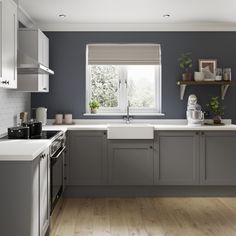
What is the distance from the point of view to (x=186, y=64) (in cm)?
564

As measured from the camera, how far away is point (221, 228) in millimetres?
3811

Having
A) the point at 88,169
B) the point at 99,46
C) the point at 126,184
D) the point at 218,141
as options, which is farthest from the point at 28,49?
the point at 218,141

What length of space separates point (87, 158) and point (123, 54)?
5.41 ft

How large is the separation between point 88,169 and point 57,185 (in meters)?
1.02

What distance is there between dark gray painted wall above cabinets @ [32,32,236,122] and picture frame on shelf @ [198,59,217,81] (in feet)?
0.30

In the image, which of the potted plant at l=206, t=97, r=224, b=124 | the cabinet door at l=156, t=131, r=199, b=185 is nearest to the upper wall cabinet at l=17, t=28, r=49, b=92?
the cabinet door at l=156, t=131, r=199, b=185

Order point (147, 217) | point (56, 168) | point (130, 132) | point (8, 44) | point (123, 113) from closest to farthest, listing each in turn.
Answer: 1. point (8, 44)
2. point (56, 168)
3. point (147, 217)
4. point (130, 132)
5. point (123, 113)

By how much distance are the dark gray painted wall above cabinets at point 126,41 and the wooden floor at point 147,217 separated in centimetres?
142

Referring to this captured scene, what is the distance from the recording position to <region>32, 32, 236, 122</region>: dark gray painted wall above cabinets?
18.5ft

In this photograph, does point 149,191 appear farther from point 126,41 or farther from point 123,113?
point 126,41

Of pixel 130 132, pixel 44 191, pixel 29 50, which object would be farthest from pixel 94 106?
pixel 44 191

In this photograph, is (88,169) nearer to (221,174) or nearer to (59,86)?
(59,86)

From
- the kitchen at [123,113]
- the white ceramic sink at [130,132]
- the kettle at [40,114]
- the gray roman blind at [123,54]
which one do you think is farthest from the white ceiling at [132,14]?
the white ceramic sink at [130,132]

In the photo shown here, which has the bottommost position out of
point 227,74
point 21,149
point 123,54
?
point 21,149
